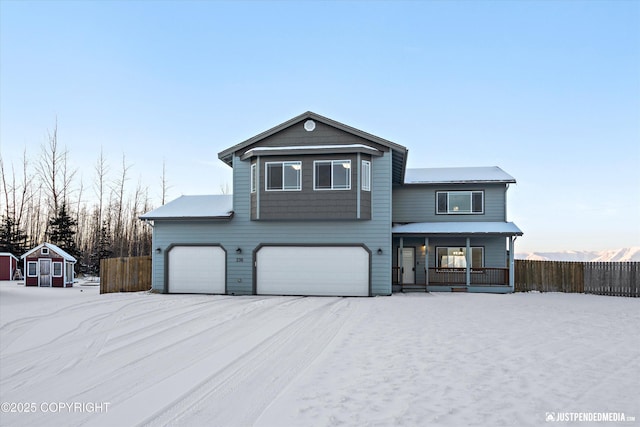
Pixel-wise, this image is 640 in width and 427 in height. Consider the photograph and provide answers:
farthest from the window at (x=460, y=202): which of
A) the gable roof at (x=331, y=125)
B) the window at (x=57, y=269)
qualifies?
the window at (x=57, y=269)

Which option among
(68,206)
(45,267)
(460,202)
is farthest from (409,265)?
(68,206)

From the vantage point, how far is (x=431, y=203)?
69.5 feet

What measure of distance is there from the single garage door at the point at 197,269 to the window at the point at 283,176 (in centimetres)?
362

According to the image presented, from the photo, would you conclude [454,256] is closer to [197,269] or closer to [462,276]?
[462,276]

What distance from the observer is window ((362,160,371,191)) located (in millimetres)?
16703

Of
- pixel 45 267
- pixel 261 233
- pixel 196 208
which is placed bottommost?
pixel 45 267

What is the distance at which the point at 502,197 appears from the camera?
67.3 ft

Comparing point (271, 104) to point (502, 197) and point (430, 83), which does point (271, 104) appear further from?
point (502, 197)

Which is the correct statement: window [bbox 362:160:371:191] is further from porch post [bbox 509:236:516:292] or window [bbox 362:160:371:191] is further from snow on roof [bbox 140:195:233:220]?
porch post [bbox 509:236:516:292]

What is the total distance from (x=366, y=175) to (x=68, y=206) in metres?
33.7

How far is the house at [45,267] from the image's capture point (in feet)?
78.3

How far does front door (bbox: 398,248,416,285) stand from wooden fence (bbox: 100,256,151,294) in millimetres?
12186

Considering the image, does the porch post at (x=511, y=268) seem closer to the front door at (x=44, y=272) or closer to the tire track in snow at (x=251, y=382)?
the tire track in snow at (x=251, y=382)

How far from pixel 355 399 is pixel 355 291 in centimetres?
1198
